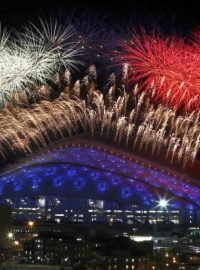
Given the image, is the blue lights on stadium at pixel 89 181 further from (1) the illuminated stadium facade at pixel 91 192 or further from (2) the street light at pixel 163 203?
(2) the street light at pixel 163 203

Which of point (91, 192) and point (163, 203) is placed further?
point (91, 192)

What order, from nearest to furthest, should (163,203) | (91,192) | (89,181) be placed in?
(163,203) < (91,192) < (89,181)

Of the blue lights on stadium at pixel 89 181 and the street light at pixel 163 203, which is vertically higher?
the blue lights on stadium at pixel 89 181

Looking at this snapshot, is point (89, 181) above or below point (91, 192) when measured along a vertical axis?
above

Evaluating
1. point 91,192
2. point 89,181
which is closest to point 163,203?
point 91,192

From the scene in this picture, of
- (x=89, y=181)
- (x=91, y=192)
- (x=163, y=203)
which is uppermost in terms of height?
(x=89, y=181)

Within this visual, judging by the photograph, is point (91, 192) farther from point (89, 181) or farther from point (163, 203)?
point (163, 203)

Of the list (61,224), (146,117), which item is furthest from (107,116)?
(61,224)

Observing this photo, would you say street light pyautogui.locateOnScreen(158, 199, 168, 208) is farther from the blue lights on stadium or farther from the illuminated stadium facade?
the blue lights on stadium

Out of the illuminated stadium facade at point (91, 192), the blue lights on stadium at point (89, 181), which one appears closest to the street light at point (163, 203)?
the illuminated stadium facade at point (91, 192)
